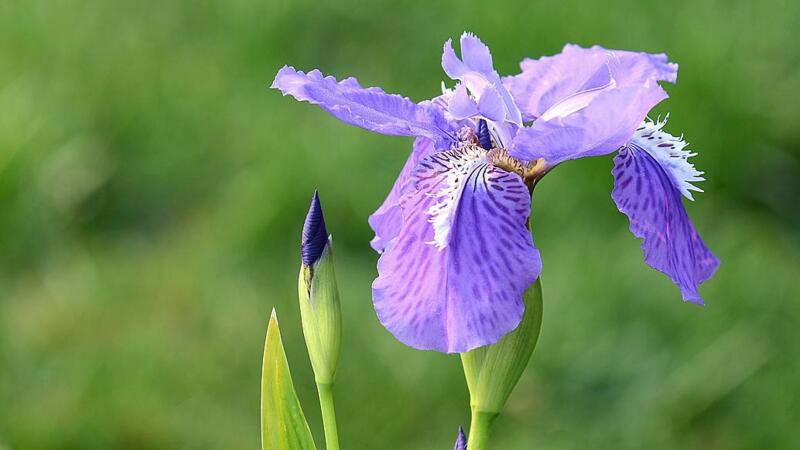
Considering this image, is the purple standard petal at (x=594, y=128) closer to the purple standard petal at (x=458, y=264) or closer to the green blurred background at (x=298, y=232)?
the purple standard petal at (x=458, y=264)

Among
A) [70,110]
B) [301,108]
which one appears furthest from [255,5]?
[70,110]

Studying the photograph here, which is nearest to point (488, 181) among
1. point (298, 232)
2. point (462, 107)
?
point (462, 107)

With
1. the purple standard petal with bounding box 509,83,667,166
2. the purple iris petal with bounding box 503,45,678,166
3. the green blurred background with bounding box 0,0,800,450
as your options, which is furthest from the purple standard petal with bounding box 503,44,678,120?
the green blurred background with bounding box 0,0,800,450

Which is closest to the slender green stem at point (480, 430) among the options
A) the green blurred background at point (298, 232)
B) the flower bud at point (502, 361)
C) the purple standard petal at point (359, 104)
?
the flower bud at point (502, 361)

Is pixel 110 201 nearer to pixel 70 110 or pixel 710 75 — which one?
pixel 70 110

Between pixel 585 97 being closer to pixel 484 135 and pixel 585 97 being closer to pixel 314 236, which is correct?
pixel 484 135

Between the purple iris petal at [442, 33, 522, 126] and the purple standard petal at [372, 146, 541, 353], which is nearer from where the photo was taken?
the purple standard petal at [372, 146, 541, 353]

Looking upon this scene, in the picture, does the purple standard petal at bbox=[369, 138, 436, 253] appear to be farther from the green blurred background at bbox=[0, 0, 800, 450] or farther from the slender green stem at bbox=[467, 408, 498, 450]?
the green blurred background at bbox=[0, 0, 800, 450]
